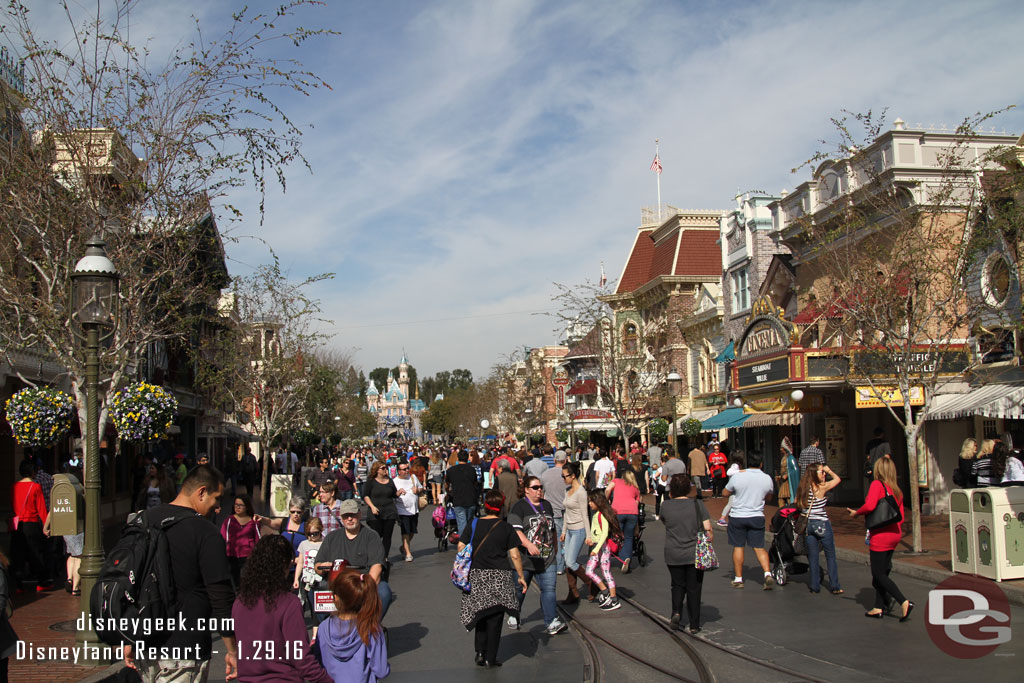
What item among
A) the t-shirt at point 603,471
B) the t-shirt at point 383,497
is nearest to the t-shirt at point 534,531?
the t-shirt at point 383,497

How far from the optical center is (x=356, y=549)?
7918 millimetres

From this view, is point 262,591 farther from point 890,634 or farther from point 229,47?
point 229,47

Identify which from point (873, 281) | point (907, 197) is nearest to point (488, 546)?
point (873, 281)

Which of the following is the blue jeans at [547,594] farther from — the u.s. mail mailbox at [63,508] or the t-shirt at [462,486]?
the t-shirt at [462,486]

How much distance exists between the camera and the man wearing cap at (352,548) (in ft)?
25.8

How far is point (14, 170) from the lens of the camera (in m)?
11.8

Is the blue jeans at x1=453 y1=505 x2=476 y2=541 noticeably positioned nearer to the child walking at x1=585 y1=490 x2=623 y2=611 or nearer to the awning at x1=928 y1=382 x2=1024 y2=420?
the child walking at x1=585 y1=490 x2=623 y2=611

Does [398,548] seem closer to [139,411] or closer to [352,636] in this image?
[139,411]

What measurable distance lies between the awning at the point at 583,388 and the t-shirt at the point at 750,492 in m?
39.8

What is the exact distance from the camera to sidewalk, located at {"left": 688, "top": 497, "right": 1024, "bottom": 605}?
38.2 feet

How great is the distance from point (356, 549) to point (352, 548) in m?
0.04

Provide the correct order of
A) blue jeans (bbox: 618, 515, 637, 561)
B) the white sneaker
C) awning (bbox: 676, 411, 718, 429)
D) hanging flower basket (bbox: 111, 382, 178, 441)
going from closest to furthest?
1. the white sneaker
2. blue jeans (bbox: 618, 515, 637, 561)
3. hanging flower basket (bbox: 111, 382, 178, 441)
4. awning (bbox: 676, 411, 718, 429)

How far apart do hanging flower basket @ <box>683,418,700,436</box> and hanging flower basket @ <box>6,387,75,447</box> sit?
23819mm

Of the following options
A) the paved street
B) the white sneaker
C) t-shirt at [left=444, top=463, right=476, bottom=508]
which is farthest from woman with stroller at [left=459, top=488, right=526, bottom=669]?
t-shirt at [left=444, top=463, right=476, bottom=508]
